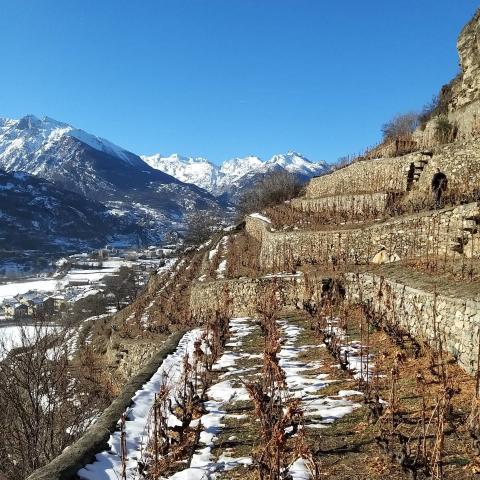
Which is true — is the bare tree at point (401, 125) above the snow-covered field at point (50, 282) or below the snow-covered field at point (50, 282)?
above

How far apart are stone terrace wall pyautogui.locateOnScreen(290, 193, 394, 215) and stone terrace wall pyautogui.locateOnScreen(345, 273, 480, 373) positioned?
9.71 metres

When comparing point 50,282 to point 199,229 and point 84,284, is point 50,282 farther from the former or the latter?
point 199,229

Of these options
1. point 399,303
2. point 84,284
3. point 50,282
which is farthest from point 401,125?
point 50,282

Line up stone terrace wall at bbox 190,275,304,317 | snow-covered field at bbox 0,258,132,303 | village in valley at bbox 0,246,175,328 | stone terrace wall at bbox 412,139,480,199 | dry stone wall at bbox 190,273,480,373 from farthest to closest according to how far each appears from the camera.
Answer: snow-covered field at bbox 0,258,132,303, village in valley at bbox 0,246,175,328, stone terrace wall at bbox 412,139,480,199, stone terrace wall at bbox 190,275,304,317, dry stone wall at bbox 190,273,480,373

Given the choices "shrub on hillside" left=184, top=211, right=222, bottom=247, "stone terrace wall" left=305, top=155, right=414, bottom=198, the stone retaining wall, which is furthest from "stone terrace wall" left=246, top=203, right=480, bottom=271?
"shrub on hillside" left=184, top=211, right=222, bottom=247

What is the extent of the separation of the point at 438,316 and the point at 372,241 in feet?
32.7

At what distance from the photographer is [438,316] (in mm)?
9375

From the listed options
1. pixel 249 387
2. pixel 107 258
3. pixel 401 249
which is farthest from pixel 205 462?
pixel 107 258

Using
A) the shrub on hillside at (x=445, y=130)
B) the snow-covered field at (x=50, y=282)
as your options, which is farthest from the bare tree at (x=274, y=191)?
the snow-covered field at (x=50, y=282)

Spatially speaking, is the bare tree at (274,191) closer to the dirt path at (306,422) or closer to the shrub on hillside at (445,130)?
the shrub on hillside at (445,130)

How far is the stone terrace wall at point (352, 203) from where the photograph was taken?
22.9 meters

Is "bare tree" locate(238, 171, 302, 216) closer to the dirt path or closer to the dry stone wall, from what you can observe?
the dry stone wall

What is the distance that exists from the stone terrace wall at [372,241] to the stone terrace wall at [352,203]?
3.15m

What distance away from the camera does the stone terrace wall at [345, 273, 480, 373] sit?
7.94 m
